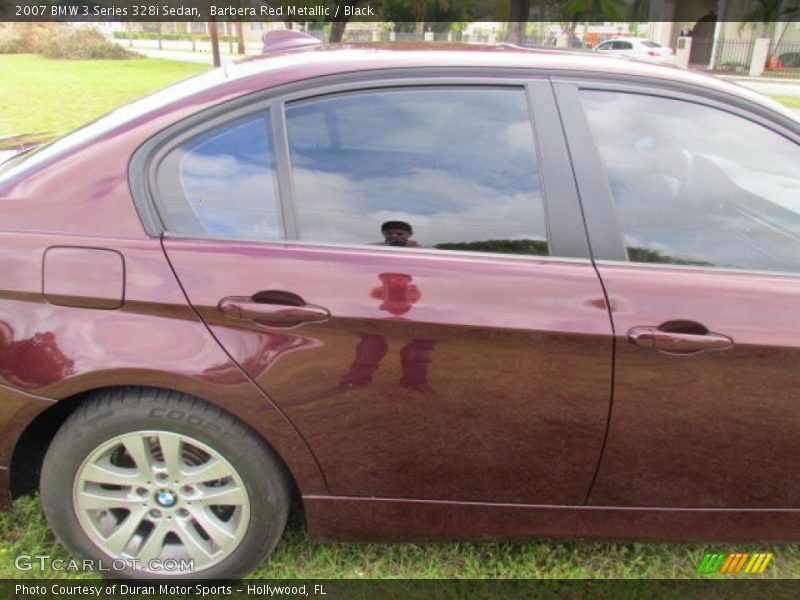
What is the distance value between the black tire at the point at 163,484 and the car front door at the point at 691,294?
38.8 inches

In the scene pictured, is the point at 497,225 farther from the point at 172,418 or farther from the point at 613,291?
the point at 172,418

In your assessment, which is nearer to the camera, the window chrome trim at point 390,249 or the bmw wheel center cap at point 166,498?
the window chrome trim at point 390,249

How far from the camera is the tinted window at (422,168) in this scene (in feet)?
5.81

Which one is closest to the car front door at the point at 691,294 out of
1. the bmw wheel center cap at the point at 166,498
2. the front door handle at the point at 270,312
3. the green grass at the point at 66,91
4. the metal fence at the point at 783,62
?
the front door handle at the point at 270,312

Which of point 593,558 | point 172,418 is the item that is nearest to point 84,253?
point 172,418

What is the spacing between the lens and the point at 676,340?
1671 millimetres

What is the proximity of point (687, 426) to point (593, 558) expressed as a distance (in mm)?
710

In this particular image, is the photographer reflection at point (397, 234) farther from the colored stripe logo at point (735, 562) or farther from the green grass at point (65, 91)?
the green grass at point (65, 91)

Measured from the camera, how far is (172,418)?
1757 millimetres

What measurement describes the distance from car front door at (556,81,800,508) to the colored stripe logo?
1.35 ft

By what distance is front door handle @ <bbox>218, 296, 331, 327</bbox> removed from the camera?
5.49 feet

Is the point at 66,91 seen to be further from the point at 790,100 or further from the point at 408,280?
the point at 790,100

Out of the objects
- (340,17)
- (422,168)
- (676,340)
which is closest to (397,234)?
(422,168)

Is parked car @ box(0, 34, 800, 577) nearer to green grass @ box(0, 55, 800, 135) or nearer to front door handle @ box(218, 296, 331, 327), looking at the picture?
front door handle @ box(218, 296, 331, 327)
